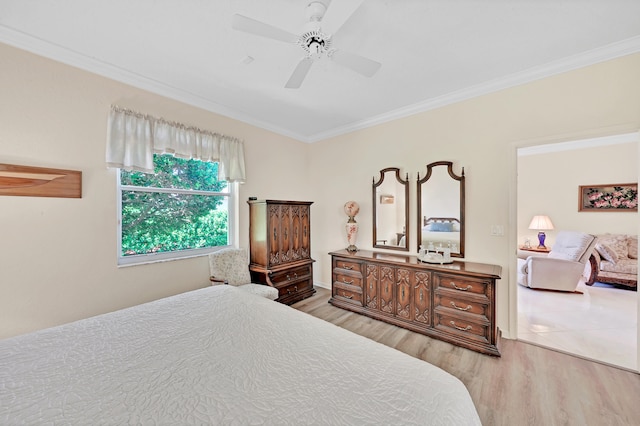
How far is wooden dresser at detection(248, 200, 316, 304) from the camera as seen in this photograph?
3.36 metres

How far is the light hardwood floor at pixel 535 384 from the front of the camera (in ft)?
5.41

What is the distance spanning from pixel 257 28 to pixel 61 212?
2.28 metres

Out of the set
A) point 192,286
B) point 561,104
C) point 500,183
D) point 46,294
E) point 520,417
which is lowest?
point 520,417

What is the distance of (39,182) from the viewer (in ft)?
6.68

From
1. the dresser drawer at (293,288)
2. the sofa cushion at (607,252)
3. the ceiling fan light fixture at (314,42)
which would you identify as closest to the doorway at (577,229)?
the sofa cushion at (607,252)

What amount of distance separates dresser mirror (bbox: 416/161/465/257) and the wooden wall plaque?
3645 mm

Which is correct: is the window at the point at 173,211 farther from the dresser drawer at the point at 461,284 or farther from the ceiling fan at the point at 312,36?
the dresser drawer at the point at 461,284

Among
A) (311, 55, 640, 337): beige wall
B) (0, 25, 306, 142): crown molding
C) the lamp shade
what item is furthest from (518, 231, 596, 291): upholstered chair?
(0, 25, 306, 142): crown molding

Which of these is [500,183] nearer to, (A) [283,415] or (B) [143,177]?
(A) [283,415]

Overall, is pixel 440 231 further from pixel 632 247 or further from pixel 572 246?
pixel 632 247

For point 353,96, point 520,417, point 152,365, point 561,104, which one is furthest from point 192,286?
point 561,104

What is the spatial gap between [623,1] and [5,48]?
4.53 meters

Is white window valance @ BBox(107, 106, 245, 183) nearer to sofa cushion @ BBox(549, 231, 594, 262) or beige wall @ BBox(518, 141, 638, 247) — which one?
sofa cushion @ BBox(549, 231, 594, 262)

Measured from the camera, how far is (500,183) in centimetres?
269
